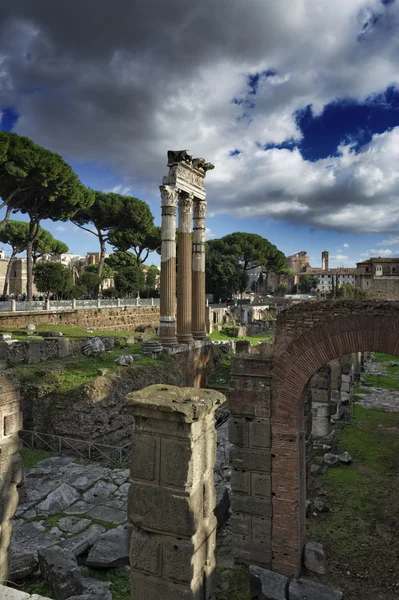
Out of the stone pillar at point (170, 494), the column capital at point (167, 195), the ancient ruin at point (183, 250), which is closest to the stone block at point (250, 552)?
the stone pillar at point (170, 494)

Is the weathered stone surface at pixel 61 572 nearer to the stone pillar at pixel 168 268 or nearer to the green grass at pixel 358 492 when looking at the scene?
the green grass at pixel 358 492

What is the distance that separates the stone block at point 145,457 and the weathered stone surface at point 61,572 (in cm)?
208

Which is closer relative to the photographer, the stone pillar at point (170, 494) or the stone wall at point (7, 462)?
the stone pillar at point (170, 494)

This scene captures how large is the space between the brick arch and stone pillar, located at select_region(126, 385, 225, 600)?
6.30 ft

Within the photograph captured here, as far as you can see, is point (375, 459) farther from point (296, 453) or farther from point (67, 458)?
point (67, 458)

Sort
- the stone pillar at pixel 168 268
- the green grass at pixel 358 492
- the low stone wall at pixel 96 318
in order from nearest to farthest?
the green grass at pixel 358 492
the stone pillar at pixel 168 268
the low stone wall at pixel 96 318

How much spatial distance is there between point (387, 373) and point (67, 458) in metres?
18.8

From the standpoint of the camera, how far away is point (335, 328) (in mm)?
5305

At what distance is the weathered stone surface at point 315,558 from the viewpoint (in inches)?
222

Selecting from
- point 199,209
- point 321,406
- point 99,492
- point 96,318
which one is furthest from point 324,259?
point 99,492

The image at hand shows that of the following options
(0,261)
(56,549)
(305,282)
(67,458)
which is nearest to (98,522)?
(56,549)

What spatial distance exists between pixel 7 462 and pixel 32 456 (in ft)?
16.9

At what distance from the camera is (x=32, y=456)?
9102 millimetres

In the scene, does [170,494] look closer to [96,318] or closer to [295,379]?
[295,379]
